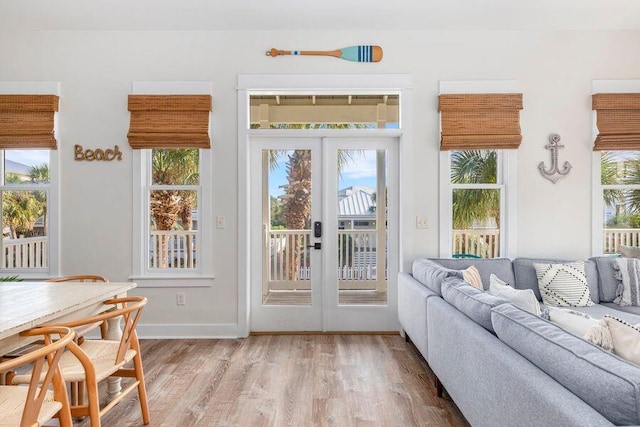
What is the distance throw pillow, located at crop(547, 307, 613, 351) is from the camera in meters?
1.28

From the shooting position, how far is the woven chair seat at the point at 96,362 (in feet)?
5.59

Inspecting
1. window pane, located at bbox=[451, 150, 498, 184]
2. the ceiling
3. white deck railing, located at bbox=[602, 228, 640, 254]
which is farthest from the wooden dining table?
white deck railing, located at bbox=[602, 228, 640, 254]

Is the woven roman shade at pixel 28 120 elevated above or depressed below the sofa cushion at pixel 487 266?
above

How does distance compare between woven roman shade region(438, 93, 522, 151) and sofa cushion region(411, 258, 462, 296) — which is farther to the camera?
woven roman shade region(438, 93, 522, 151)

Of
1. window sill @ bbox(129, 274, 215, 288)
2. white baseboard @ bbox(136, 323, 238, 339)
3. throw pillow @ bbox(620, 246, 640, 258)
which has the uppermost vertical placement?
throw pillow @ bbox(620, 246, 640, 258)

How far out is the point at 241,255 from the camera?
3.62 meters

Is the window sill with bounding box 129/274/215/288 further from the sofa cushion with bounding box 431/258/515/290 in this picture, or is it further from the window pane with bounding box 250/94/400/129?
the sofa cushion with bounding box 431/258/515/290

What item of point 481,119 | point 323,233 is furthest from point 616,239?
point 323,233

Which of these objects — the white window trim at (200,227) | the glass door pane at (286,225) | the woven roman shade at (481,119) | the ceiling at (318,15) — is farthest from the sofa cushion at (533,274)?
the white window trim at (200,227)

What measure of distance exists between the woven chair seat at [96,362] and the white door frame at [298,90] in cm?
158

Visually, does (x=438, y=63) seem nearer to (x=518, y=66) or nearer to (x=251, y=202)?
(x=518, y=66)

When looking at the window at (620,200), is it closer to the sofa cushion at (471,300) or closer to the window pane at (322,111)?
the window pane at (322,111)

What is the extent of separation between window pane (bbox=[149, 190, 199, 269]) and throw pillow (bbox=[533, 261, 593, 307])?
316 centimetres

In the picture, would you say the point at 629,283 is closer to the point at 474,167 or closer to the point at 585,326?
the point at 474,167
